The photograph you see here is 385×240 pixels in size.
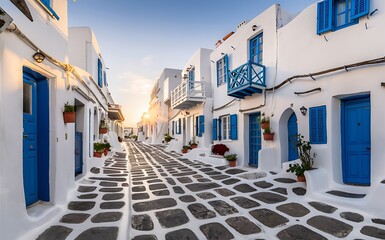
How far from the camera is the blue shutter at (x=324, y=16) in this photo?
230 inches

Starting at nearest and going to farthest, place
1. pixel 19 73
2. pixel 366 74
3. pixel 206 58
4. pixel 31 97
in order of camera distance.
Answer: pixel 19 73 → pixel 31 97 → pixel 366 74 → pixel 206 58

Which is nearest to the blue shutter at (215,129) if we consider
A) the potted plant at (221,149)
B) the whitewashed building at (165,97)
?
the potted plant at (221,149)

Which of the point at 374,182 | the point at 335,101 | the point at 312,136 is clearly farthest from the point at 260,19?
the point at 374,182

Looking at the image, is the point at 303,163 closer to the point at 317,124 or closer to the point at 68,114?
the point at 317,124

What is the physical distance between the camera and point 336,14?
591cm

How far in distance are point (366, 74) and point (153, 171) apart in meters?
7.56

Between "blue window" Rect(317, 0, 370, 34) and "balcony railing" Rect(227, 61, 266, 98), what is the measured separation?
2471 millimetres

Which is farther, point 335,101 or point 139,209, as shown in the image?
point 335,101

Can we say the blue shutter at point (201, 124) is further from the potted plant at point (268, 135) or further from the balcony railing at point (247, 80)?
the potted plant at point (268, 135)

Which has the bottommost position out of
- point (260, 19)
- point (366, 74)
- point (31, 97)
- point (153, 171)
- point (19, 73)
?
point (153, 171)

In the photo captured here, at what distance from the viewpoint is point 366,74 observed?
5.07 meters

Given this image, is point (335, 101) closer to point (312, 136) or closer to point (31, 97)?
point (312, 136)

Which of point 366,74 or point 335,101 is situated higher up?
point 366,74

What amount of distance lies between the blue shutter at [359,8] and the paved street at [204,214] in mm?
4683
